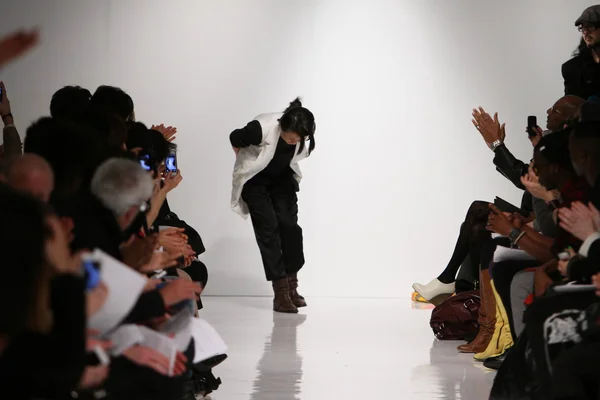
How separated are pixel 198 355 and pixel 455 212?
16.5 ft

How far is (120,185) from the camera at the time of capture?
252cm

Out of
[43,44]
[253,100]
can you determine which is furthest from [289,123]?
[43,44]

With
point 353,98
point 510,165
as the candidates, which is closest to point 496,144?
point 510,165

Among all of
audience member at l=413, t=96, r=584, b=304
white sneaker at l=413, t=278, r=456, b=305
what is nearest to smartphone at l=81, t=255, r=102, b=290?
audience member at l=413, t=96, r=584, b=304

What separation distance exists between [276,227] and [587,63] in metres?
2.46

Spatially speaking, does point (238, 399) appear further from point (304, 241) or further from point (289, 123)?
point (304, 241)

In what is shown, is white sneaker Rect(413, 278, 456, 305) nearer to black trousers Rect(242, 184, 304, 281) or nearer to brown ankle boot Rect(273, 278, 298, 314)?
brown ankle boot Rect(273, 278, 298, 314)

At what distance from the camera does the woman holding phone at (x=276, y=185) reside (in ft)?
21.3

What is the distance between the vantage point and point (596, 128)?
3129 millimetres

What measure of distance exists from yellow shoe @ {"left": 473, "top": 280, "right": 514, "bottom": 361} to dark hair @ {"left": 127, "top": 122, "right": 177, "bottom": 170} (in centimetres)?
147

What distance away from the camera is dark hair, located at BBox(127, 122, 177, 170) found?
3867 millimetres

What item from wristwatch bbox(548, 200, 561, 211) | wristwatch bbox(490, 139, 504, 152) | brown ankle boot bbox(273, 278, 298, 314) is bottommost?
brown ankle boot bbox(273, 278, 298, 314)

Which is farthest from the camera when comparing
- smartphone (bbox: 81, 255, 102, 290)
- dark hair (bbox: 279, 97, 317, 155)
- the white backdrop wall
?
the white backdrop wall

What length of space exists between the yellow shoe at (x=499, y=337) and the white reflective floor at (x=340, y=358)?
3.5 inches
